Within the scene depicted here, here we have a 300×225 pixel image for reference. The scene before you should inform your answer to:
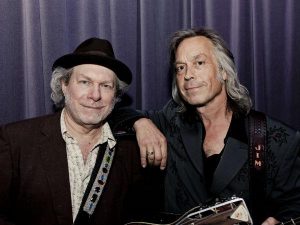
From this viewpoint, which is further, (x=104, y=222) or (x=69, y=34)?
(x=69, y=34)

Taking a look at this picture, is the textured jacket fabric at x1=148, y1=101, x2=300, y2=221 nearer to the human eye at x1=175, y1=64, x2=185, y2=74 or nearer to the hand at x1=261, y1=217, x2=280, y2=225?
the hand at x1=261, y1=217, x2=280, y2=225

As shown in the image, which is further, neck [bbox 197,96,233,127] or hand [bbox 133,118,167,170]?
neck [bbox 197,96,233,127]

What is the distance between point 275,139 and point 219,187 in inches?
14.3

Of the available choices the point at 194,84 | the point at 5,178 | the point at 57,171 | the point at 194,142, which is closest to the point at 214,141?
the point at 194,142

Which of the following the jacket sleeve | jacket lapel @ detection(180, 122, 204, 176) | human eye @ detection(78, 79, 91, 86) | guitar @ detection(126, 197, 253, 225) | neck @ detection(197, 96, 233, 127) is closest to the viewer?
guitar @ detection(126, 197, 253, 225)

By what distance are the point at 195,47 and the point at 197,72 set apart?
0.48 ft

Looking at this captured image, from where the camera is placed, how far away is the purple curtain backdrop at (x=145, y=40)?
201cm

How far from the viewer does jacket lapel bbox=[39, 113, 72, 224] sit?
1.72 meters

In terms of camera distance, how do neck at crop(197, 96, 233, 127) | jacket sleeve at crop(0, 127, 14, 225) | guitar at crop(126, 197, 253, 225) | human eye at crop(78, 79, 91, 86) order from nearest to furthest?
1. guitar at crop(126, 197, 253, 225)
2. jacket sleeve at crop(0, 127, 14, 225)
3. human eye at crop(78, 79, 91, 86)
4. neck at crop(197, 96, 233, 127)

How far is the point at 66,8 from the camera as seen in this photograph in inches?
83.0

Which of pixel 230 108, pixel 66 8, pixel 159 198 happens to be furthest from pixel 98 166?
pixel 66 8

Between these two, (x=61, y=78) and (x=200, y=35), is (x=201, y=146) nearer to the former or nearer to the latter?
(x=200, y=35)

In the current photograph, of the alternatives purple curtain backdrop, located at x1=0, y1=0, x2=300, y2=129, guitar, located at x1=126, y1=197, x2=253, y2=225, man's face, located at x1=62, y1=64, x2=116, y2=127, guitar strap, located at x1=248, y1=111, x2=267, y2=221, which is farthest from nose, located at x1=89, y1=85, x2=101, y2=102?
guitar strap, located at x1=248, y1=111, x2=267, y2=221

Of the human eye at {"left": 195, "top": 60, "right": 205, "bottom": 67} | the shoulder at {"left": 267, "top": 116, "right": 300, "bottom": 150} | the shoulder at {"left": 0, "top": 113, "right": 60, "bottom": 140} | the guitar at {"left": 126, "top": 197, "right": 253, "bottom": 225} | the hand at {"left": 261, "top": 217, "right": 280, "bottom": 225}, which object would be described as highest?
the human eye at {"left": 195, "top": 60, "right": 205, "bottom": 67}
